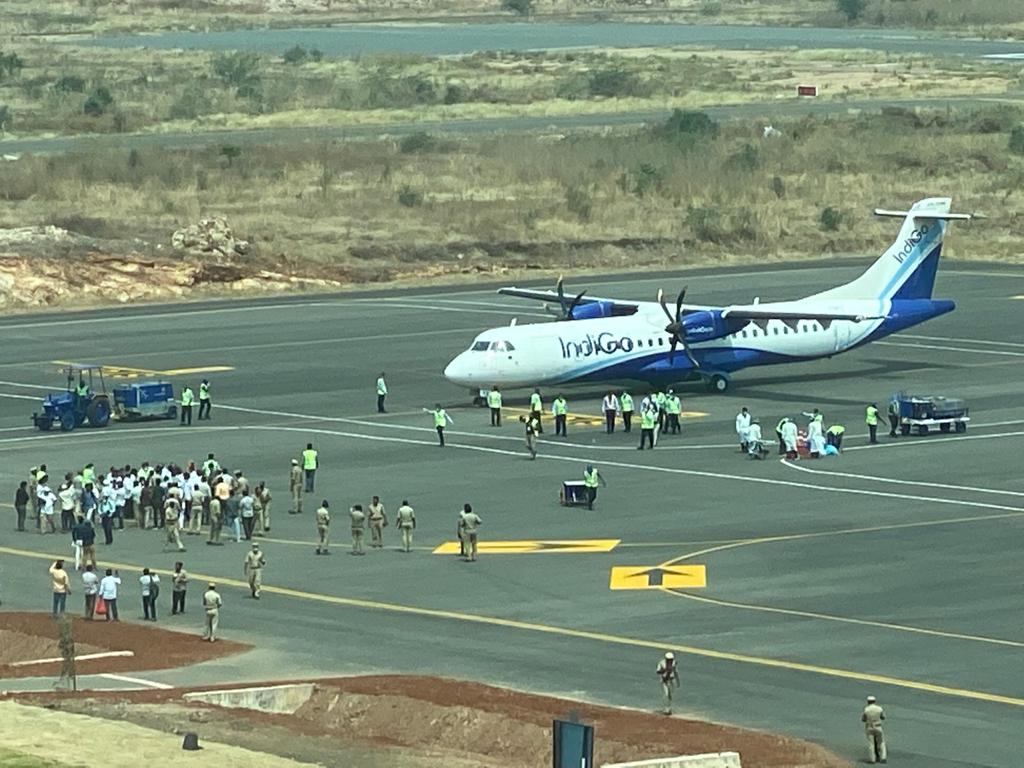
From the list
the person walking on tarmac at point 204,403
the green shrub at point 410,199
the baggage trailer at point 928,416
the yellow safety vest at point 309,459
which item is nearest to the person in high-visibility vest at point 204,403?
the person walking on tarmac at point 204,403

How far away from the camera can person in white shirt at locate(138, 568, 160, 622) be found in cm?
4950

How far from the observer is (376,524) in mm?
56781

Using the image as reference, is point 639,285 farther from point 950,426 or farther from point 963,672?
point 963,672

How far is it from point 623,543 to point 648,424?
1442 centimetres

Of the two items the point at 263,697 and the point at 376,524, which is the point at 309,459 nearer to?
the point at 376,524

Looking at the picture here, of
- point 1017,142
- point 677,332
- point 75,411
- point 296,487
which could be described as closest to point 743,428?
point 677,332

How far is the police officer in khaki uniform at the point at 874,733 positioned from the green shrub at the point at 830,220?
96193 millimetres

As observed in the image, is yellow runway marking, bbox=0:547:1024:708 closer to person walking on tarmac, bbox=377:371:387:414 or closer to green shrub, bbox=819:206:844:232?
person walking on tarmac, bbox=377:371:387:414

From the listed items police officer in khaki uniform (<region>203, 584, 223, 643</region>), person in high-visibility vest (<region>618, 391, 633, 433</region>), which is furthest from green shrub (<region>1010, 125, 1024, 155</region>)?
police officer in khaki uniform (<region>203, 584, 223, 643</region>)

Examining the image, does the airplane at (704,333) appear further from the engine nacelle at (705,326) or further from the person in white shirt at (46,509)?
the person in white shirt at (46,509)

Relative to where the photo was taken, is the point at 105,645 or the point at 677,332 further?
the point at 677,332

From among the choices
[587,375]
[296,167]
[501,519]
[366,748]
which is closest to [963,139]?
[296,167]

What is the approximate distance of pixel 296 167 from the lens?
470ft

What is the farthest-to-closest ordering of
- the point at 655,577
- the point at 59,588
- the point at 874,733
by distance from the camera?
the point at 655,577 → the point at 59,588 → the point at 874,733
